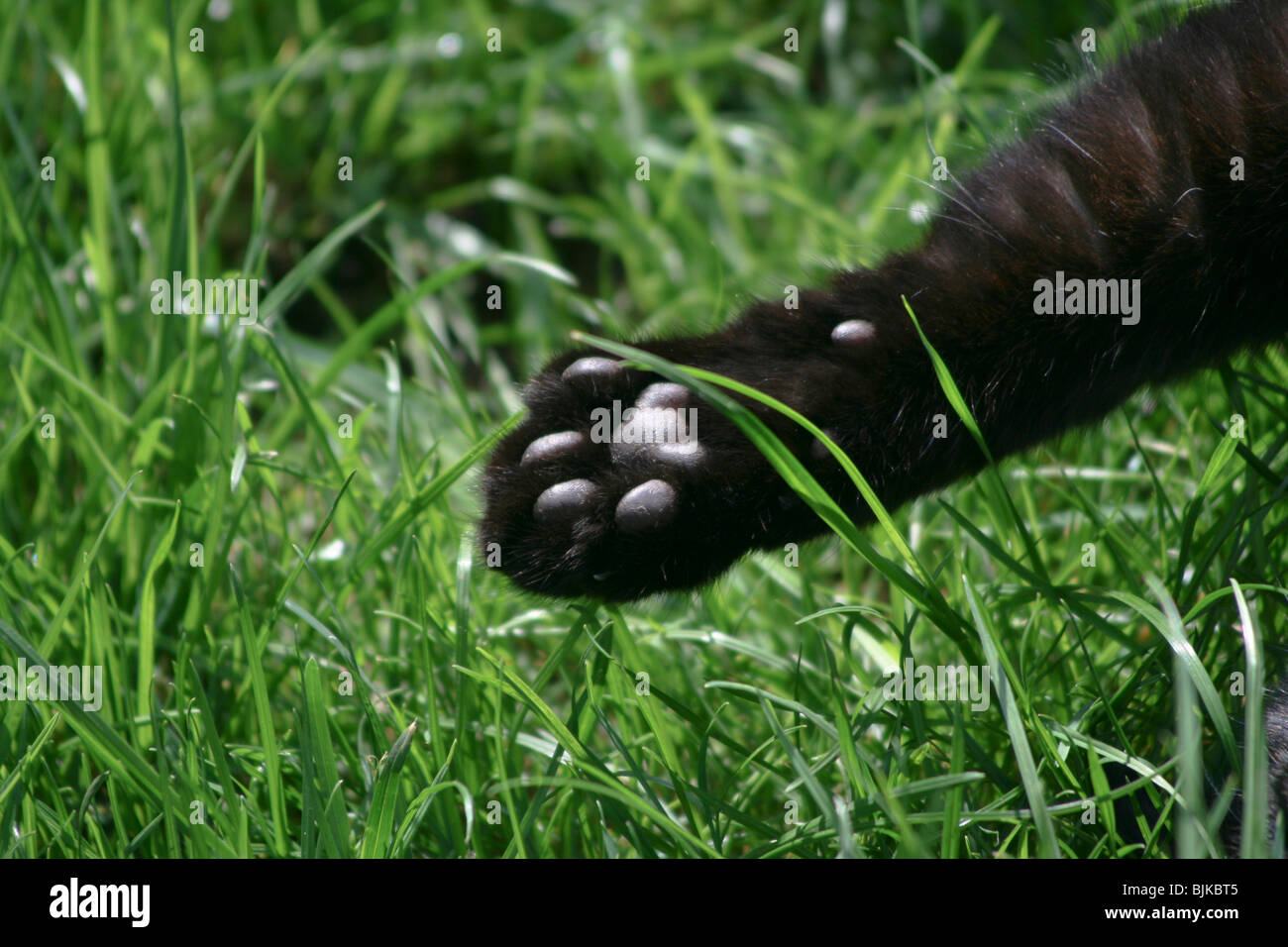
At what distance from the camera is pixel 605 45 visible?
2.79 meters

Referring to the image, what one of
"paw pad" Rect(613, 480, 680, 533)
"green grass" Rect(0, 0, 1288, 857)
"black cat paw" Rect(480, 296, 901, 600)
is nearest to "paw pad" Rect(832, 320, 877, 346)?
"black cat paw" Rect(480, 296, 901, 600)

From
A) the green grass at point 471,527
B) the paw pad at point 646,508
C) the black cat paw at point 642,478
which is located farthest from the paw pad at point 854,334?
the paw pad at point 646,508

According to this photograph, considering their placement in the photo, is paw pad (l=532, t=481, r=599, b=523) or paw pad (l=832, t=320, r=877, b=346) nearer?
paw pad (l=532, t=481, r=599, b=523)

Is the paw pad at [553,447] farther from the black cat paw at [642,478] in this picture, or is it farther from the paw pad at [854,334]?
the paw pad at [854,334]

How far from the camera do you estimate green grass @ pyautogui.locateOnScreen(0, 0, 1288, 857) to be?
1.18 metres

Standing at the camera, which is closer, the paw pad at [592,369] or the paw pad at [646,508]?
the paw pad at [646,508]

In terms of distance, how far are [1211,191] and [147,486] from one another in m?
1.41

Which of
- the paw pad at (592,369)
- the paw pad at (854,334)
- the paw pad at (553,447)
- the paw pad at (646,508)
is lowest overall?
the paw pad at (646,508)

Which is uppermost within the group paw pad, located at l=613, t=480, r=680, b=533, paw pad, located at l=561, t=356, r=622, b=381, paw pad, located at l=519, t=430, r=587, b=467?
paw pad, located at l=561, t=356, r=622, b=381

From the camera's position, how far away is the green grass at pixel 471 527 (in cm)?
118

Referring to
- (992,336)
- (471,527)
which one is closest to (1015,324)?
(992,336)

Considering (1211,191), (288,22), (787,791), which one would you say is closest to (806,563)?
(787,791)

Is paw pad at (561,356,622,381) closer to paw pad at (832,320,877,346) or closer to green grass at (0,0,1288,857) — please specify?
green grass at (0,0,1288,857)
